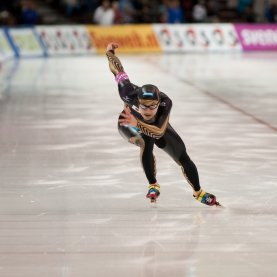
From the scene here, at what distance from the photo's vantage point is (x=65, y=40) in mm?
22578

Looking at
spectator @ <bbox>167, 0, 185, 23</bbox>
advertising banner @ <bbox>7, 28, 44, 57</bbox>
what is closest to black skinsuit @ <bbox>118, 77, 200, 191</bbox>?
advertising banner @ <bbox>7, 28, 44, 57</bbox>

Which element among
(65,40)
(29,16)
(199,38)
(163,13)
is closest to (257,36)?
→ (199,38)

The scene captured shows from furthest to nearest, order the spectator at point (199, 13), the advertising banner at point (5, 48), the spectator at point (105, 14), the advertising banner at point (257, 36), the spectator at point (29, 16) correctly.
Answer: the spectator at point (199, 13) → the advertising banner at point (257, 36) → the spectator at point (105, 14) → the spectator at point (29, 16) → the advertising banner at point (5, 48)

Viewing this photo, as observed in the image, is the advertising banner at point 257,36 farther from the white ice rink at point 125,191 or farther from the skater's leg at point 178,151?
the skater's leg at point 178,151

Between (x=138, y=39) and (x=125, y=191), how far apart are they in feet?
56.6

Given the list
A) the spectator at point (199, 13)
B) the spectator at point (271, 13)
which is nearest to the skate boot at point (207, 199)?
the spectator at point (199, 13)

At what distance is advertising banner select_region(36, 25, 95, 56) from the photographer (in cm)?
2228

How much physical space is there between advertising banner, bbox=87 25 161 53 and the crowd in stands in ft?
1.02

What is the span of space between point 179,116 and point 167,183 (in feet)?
13.9

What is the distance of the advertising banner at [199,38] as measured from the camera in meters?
23.7

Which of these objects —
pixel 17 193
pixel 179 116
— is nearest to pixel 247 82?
pixel 179 116

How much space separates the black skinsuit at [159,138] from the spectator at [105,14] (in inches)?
669

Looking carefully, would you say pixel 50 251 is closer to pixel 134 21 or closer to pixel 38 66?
pixel 38 66

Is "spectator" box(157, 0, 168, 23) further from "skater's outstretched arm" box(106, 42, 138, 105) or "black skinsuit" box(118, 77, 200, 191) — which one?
"black skinsuit" box(118, 77, 200, 191)
